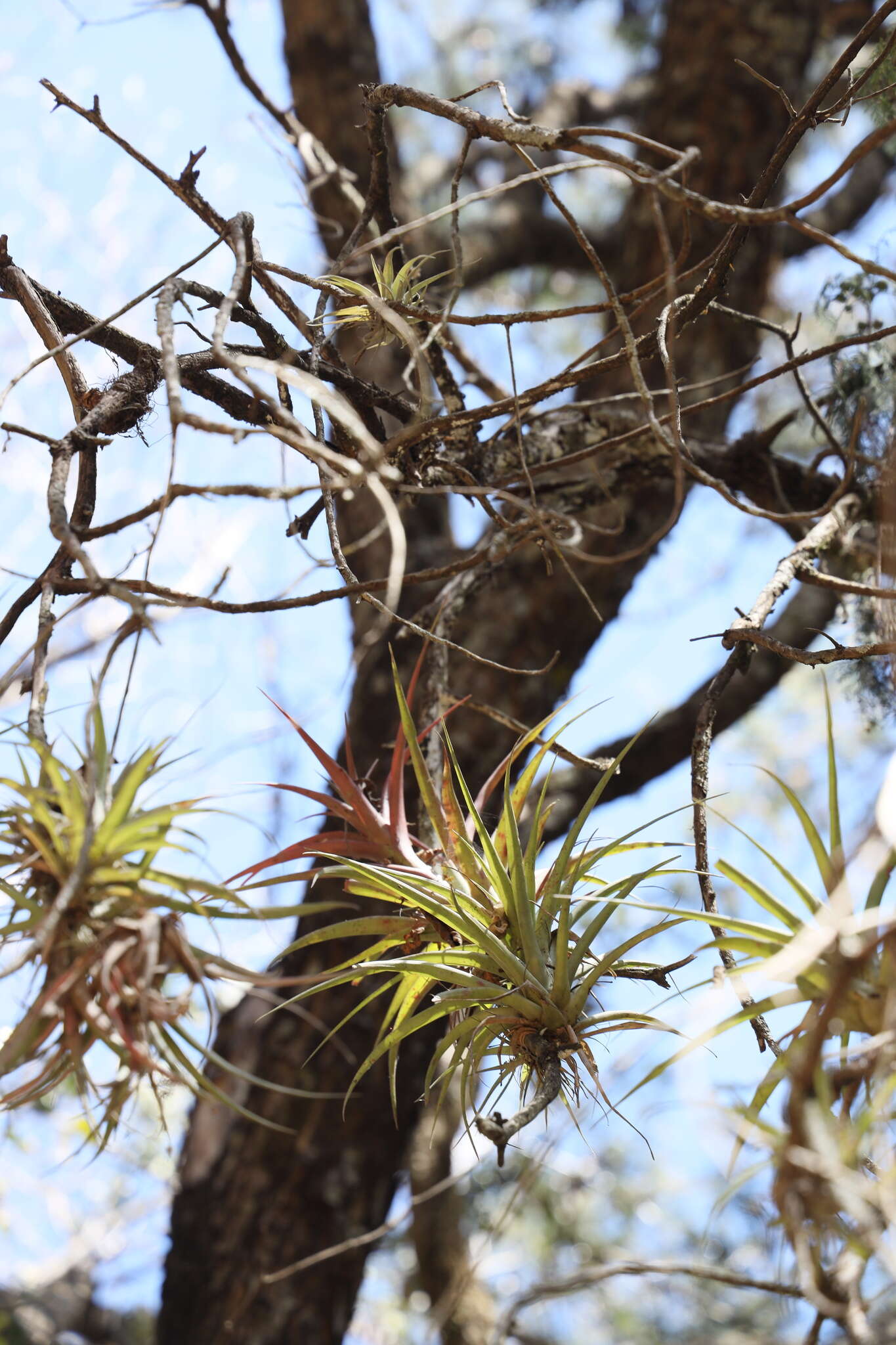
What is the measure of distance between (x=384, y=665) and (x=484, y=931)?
118 centimetres

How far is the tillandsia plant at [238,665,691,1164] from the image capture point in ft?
1.88

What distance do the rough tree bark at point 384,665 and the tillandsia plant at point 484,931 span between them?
62 cm

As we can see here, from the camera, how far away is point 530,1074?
2.02ft

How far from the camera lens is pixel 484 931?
57cm

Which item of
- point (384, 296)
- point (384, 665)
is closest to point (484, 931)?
point (384, 296)

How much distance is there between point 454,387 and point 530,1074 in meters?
0.57

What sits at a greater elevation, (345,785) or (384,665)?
(384,665)

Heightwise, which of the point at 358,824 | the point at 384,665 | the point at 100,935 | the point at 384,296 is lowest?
the point at 100,935

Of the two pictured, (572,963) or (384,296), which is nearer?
(572,963)

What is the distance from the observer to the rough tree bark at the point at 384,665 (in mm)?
1455

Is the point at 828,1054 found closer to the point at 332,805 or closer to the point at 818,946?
the point at 818,946

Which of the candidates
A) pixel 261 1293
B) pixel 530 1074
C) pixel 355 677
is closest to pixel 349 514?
pixel 355 677

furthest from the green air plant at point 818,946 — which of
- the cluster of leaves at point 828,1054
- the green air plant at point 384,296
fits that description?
the green air plant at point 384,296

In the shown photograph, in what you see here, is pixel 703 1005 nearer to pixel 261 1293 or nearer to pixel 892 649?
pixel 892 649
